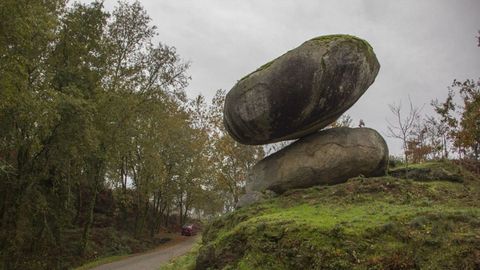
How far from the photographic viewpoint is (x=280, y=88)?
13.5 m

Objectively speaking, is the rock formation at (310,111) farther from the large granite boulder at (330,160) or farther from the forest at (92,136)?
the forest at (92,136)

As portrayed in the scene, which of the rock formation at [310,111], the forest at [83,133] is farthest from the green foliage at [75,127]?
the rock formation at [310,111]

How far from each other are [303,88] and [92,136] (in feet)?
38.1

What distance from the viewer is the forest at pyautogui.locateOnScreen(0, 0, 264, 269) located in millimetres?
17844

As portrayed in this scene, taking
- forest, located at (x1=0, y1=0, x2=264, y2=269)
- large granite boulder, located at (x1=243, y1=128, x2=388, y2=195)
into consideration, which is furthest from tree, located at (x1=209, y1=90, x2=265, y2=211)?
large granite boulder, located at (x1=243, y1=128, x2=388, y2=195)

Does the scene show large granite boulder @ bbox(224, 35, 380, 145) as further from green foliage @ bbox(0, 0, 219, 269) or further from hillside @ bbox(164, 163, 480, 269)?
green foliage @ bbox(0, 0, 219, 269)

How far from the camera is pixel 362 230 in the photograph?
9.30 meters

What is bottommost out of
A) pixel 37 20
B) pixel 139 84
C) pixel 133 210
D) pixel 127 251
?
pixel 127 251

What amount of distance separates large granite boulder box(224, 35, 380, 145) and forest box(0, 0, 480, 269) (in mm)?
7314

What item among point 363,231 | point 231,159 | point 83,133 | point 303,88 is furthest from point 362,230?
point 231,159

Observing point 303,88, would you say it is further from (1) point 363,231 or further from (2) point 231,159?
(2) point 231,159

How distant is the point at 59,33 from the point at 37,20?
5.54 meters

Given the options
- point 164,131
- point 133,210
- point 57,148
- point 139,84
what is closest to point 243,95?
point 57,148

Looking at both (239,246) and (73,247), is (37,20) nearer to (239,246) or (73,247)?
(239,246)
